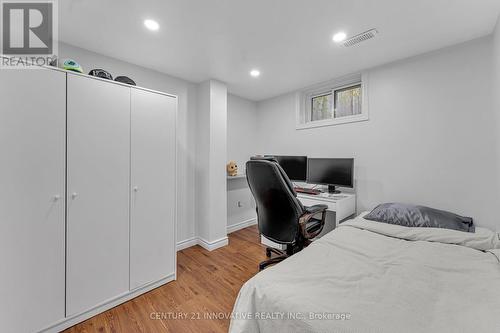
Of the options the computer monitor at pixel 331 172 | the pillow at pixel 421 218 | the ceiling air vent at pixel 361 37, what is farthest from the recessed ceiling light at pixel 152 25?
the pillow at pixel 421 218

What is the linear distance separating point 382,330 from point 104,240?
2018 millimetres

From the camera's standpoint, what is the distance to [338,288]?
98 cm

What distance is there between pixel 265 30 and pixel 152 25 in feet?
3.28

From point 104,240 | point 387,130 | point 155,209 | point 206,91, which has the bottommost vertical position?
point 104,240

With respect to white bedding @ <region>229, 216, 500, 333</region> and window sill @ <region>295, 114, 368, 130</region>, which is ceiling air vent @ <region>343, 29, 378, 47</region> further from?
white bedding @ <region>229, 216, 500, 333</region>

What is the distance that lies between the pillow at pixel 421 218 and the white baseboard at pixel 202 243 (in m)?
1.97

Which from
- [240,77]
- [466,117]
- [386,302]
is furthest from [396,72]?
[386,302]

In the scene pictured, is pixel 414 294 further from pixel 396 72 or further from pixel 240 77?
pixel 240 77

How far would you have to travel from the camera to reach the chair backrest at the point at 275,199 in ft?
5.74

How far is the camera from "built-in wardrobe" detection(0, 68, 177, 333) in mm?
1373

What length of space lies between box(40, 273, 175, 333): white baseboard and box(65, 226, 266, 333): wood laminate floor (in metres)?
0.04

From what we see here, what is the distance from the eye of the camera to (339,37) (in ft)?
6.47

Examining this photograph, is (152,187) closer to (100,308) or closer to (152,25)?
(100,308)

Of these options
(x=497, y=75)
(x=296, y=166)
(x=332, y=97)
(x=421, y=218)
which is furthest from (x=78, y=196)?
(x=497, y=75)
